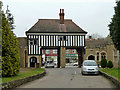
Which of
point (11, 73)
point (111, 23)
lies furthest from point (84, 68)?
point (11, 73)

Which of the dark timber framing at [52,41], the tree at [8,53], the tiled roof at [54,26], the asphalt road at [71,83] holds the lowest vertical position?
the asphalt road at [71,83]

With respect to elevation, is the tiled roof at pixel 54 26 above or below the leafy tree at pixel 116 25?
above

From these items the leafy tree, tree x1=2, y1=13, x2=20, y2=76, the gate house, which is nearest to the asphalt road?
tree x1=2, y1=13, x2=20, y2=76

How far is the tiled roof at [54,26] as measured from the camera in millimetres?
41816

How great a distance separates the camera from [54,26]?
43.2 m

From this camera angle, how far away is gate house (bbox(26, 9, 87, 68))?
4088 centimetres

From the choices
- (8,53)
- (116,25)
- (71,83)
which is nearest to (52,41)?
(116,25)

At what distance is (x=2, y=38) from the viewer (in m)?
14.3

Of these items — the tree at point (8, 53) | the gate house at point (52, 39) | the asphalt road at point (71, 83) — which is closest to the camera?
the asphalt road at point (71, 83)

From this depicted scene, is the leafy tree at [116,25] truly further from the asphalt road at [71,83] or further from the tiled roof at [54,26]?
the tiled roof at [54,26]

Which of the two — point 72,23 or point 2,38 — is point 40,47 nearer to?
point 72,23

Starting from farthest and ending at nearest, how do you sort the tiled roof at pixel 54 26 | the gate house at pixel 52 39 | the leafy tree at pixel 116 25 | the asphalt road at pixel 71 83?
the tiled roof at pixel 54 26, the gate house at pixel 52 39, the leafy tree at pixel 116 25, the asphalt road at pixel 71 83

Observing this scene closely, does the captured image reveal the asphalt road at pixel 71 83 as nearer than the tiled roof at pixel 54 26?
Yes

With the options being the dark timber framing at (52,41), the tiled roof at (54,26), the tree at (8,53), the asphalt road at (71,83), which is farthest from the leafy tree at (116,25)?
the tiled roof at (54,26)
